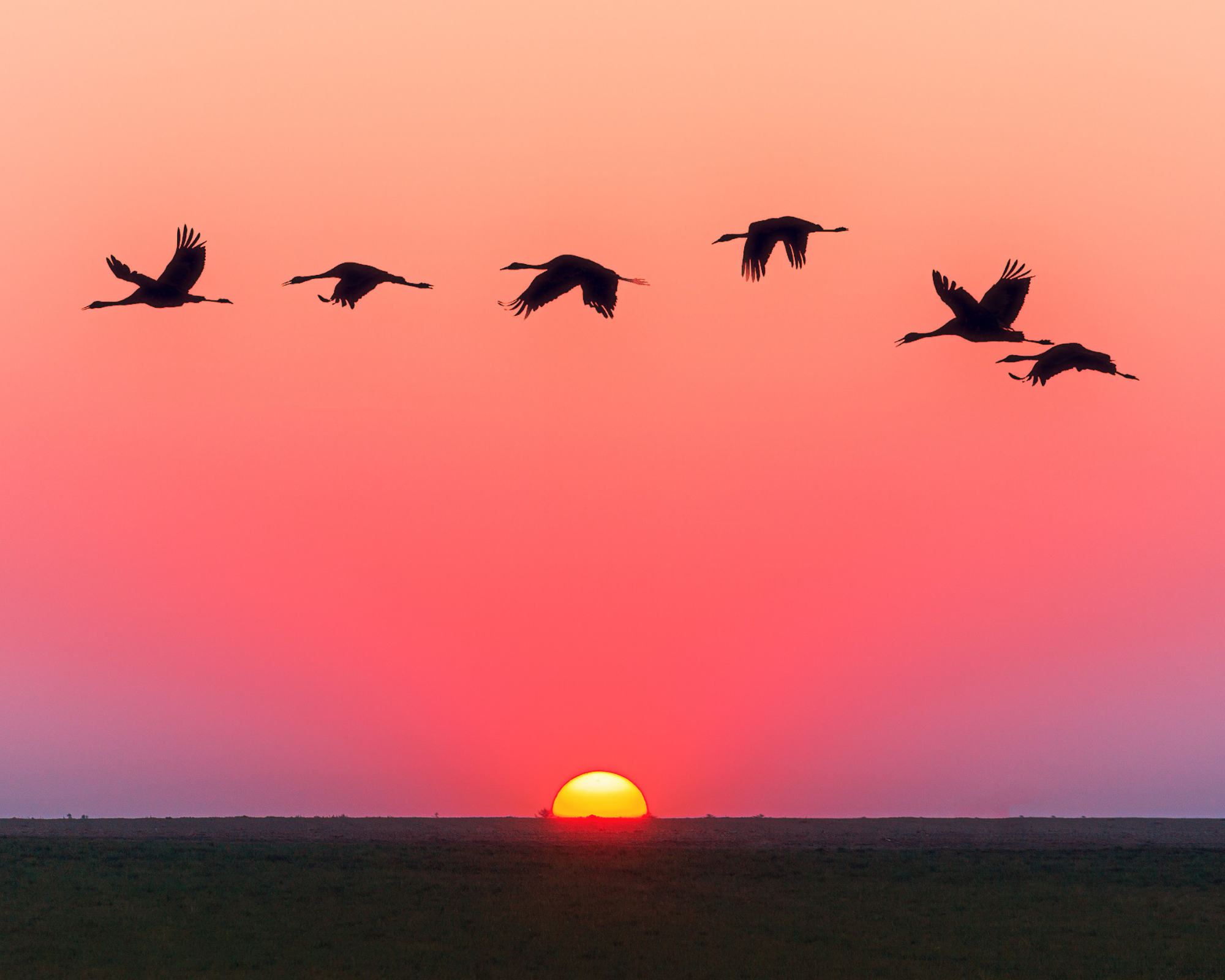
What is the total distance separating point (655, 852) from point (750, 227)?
4871cm

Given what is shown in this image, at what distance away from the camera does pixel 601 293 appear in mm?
17438

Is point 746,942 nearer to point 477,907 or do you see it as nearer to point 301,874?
point 477,907

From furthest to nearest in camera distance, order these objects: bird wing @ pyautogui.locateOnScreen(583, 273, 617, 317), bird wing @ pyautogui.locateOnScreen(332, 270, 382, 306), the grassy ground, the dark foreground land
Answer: the dark foreground land → the grassy ground → bird wing @ pyautogui.locateOnScreen(332, 270, 382, 306) → bird wing @ pyautogui.locateOnScreen(583, 273, 617, 317)

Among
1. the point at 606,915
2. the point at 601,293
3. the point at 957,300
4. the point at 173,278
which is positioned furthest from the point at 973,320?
the point at 606,915

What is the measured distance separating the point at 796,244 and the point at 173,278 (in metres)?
8.35

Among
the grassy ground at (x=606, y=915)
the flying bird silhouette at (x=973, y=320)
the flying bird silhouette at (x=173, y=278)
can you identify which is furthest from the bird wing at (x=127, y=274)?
the grassy ground at (x=606, y=915)

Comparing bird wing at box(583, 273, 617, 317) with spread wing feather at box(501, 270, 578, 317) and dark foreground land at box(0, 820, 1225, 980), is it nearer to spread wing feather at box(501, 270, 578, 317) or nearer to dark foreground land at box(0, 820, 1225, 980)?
spread wing feather at box(501, 270, 578, 317)

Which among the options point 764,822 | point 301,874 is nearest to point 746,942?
point 301,874

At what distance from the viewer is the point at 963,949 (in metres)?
36.0

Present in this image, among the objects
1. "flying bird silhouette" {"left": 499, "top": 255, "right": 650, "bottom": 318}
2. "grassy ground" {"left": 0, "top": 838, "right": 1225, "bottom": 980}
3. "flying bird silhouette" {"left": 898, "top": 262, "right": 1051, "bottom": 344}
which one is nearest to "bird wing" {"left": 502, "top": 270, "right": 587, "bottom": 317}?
"flying bird silhouette" {"left": 499, "top": 255, "right": 650, "bottom": 318}

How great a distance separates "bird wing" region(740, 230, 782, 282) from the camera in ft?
60.5

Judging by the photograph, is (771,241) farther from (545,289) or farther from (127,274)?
(127,274)

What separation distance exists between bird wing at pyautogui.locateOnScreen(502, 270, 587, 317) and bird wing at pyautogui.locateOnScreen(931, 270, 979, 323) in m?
4.86

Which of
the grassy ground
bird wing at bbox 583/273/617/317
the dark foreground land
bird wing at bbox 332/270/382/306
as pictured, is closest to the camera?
bird wing at bbox 583/273/617/317
